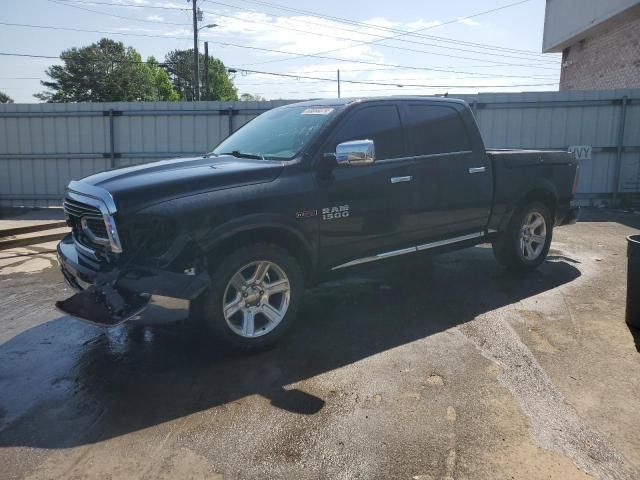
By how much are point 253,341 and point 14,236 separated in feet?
22.8

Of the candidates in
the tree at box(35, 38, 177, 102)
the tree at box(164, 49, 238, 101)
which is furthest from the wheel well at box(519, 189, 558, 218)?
the tree at box(164, 49, 238, 101)

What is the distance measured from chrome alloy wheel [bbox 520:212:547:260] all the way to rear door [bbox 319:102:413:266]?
223cm

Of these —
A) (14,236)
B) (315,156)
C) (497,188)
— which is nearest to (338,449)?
(315,156)

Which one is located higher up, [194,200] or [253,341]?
[194,200]

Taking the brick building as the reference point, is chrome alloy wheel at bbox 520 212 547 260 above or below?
below

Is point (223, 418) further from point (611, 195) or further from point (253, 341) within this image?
point (611, 195)

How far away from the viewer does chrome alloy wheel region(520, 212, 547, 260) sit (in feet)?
21.3

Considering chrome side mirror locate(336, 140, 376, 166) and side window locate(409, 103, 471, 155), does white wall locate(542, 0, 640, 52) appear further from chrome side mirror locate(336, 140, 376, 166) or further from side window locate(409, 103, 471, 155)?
chrome side mirror locate(336, 140, 376, 166)

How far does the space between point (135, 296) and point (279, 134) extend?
81.9 inches

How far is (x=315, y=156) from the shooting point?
4.38 metres

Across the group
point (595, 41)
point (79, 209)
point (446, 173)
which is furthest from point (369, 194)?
point (595, 41)

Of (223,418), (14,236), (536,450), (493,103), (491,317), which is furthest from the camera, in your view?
(493,103)

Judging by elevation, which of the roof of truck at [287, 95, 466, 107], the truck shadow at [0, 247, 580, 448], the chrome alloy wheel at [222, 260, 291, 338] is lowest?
the truck shadow at [0, 247, 580, 448]

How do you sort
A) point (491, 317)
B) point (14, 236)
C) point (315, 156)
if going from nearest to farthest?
point (315, 156), point (491, 317), point (14, 236)
